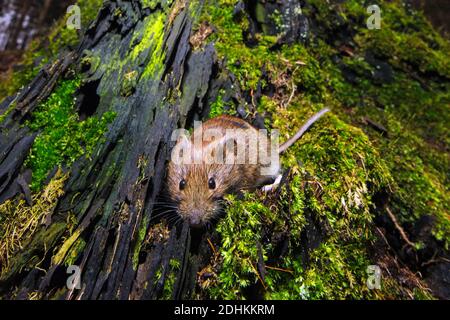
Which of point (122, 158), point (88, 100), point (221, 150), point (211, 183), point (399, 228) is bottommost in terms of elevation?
point (399, 228)

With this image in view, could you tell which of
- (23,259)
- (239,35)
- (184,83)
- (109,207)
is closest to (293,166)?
(184,83)

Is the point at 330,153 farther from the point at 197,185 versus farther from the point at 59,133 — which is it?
the point at 59,133

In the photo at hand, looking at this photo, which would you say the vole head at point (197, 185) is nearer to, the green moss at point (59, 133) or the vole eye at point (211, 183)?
the vole eye at point (211, 183)

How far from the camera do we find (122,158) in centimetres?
345

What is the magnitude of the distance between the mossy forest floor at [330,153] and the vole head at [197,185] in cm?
27

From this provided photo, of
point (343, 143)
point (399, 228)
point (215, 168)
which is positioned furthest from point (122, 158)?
point (399, 228)

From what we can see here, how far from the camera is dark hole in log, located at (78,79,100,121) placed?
156 inches

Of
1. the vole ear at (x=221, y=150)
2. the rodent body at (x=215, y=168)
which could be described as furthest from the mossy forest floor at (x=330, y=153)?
the vole ear at (x=221, y=150)

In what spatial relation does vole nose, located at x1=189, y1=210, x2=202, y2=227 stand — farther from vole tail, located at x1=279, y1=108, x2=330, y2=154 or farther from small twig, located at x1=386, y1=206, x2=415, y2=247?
small twig, located at x1=386, y1=206, x2=415, y2=247

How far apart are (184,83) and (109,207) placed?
193 cm

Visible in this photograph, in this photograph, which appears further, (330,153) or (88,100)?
(330,153)

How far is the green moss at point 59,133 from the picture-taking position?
3.56 metres

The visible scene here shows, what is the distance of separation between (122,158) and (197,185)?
2.75 feet

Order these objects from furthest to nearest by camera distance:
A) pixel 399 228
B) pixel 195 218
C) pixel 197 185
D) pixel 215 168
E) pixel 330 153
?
pixel 399 228 → pixel 330 153 → pixel 215 168 → pixel 197 185 → pixel 195 218
